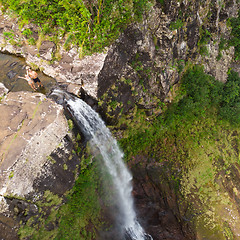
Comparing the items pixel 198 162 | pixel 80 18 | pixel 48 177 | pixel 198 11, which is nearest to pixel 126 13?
pixel 80 18

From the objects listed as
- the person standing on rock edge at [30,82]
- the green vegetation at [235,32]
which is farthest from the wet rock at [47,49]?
the green vegetation at [235,32]

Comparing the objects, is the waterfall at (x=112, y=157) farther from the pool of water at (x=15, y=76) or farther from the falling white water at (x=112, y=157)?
the pool of water at (x=15, y=76)

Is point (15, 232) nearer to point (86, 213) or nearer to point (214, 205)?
point (86, 213)

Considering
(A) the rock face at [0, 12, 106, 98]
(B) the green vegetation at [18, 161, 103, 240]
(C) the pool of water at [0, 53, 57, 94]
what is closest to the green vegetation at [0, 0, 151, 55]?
(A) the rock face at [0, 12, 106, 98]

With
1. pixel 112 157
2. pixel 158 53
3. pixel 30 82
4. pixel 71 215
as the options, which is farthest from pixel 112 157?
pixel 158 53

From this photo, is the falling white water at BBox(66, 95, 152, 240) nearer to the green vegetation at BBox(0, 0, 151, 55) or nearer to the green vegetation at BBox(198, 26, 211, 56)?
the green vegetation at BBox(0, 0, 151, 55)

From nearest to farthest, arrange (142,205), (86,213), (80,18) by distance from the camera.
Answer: (80,18) < (86,213) < (142,205)
